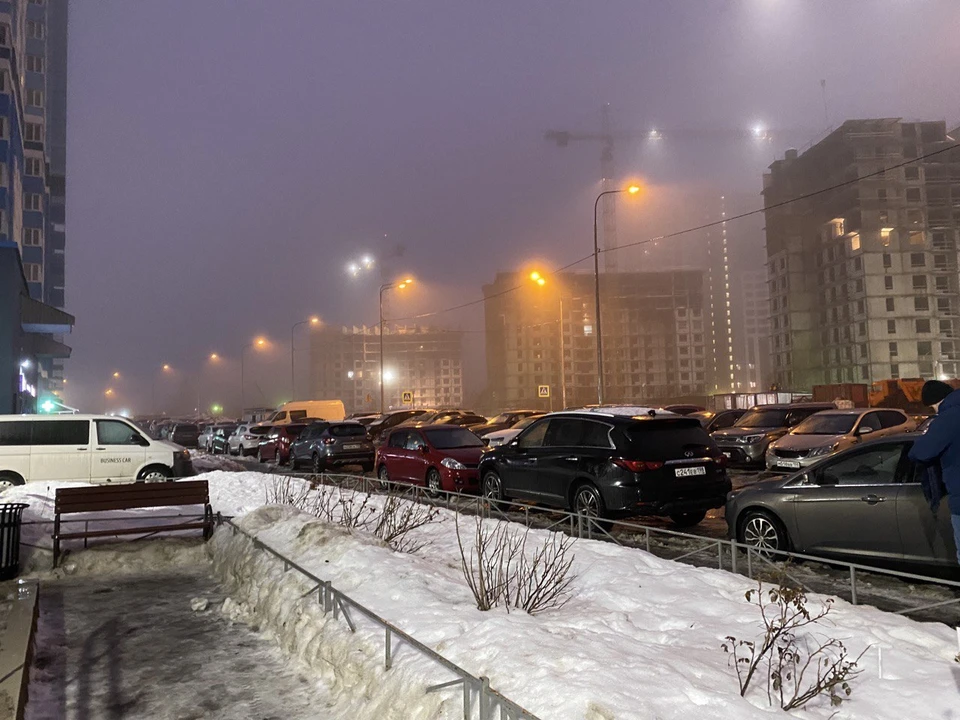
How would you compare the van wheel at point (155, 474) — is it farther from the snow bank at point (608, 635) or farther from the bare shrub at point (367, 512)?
the snow bank at point (608, 635)

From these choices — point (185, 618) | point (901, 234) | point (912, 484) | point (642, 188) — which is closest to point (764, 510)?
point (912, 484)

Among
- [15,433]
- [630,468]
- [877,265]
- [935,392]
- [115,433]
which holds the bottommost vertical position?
[630,468]

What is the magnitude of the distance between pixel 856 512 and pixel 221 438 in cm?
3449

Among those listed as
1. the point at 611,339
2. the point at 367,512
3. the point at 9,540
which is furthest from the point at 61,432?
the point at 611,339

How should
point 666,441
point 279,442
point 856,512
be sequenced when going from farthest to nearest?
point 279,442
point 666,441
point 856,512

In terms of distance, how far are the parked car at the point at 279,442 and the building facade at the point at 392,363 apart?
134 metres

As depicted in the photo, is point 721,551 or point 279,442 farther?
point 279,442

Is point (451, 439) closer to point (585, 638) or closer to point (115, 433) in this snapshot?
point (115, 433)

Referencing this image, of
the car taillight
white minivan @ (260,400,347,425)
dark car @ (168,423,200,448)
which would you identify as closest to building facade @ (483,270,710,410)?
white minivan @ (260,400,347,425)

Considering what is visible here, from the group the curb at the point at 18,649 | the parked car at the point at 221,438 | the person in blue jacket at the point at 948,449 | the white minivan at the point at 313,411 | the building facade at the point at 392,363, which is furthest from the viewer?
the building facade at the point at 392,363

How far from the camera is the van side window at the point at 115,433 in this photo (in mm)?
15992

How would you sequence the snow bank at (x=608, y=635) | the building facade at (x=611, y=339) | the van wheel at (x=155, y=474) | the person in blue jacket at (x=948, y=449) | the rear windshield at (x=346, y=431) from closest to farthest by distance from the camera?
the snow bank at (x=608, y=635) < the person in blue jacket at (x=948, y=449) < the van wheel at (x=155, y=474) < the rear windshield at (x=346, y=431) < the building facade at (x=611, y=339)

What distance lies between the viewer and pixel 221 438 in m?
36.8

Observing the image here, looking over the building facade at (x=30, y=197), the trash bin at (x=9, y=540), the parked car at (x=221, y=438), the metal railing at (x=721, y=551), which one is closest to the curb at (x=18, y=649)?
the trash bin at (x=9, y=540)
